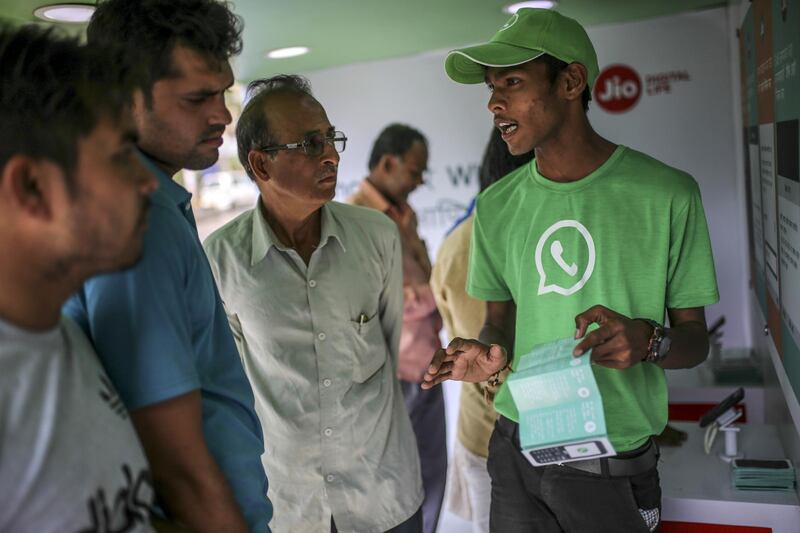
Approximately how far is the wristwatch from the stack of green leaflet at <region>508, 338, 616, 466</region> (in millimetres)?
173

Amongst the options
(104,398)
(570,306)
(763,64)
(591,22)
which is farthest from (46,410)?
(591,22)

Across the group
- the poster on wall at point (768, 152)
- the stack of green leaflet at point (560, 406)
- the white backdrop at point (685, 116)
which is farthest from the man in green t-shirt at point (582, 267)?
the white backdrop at point (685, 116)

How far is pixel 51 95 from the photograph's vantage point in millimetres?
1015

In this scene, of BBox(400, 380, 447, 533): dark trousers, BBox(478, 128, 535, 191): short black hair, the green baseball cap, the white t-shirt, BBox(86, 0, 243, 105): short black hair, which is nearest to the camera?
the white t-shirt

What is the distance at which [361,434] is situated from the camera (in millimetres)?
2150

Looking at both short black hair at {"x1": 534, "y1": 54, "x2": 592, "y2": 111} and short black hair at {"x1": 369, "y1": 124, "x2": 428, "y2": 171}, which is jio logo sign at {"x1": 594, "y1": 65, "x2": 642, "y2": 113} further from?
short black hair at {"x1": 534, "y1": 54, "x2": 592, "y2": 111}

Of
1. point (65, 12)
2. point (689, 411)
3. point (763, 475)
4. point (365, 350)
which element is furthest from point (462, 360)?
point (65, 12)

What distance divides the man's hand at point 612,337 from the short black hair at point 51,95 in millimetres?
932

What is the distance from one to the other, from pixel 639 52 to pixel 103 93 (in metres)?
3.57

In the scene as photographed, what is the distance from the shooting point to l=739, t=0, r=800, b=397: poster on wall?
168 centimetres

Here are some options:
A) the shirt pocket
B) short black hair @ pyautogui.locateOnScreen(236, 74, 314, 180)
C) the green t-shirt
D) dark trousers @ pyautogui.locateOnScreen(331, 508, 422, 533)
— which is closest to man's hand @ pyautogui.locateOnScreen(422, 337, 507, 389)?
the green t-shirt

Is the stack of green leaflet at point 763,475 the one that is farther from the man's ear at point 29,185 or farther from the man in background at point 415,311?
the man's ear at point 29,185

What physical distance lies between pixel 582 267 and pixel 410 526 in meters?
0.90

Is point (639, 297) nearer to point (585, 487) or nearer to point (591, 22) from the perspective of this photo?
point (585, 487)
